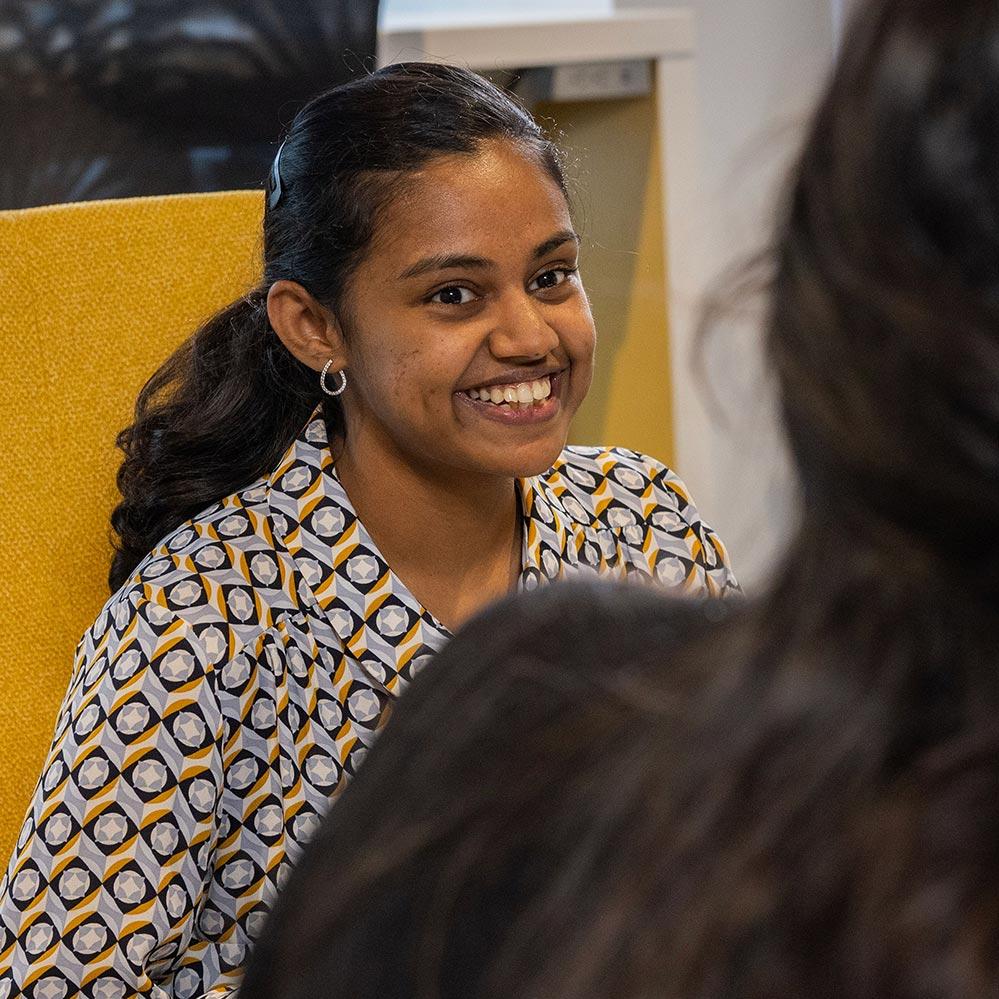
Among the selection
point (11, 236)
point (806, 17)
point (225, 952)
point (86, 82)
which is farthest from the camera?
point (806, 17)

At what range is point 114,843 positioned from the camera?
1.14 m

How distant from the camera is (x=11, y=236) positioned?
4.49 ft

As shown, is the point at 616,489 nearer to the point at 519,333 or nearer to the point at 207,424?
the point at 519,333

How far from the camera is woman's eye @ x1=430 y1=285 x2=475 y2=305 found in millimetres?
1281

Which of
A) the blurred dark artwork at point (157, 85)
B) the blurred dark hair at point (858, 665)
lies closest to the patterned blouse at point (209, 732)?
the blurred dark artwork at point (157, 85)

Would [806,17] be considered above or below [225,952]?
above

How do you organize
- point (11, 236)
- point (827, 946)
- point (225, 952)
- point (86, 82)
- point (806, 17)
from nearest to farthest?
1. point (827, 946)
2. point (225, 952)
3. point (11, 236)
4. point (86, 82)
5. point (806, 17)

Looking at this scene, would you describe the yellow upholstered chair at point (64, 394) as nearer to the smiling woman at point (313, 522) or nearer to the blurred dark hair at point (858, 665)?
the smiling woman at point (313, 522)

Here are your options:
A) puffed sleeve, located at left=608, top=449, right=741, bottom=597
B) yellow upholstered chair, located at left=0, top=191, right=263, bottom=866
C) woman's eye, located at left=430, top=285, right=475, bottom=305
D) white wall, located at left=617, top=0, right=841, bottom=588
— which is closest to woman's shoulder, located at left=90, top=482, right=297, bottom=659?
yellow upholstered chair, located at left=0, top=191, right=263, bottom=866

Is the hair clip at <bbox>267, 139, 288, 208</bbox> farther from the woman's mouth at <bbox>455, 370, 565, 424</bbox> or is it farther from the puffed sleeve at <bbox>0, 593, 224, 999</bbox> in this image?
the puffed sleeve at <bbox>0, 593, 224, 999</bbox>

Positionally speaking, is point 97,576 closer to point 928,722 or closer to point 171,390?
point 171,390

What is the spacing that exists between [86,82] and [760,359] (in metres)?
1.59

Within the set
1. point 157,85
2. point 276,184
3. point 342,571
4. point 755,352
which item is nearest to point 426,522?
point 342,571

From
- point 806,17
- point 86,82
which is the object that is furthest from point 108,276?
point 806,17
